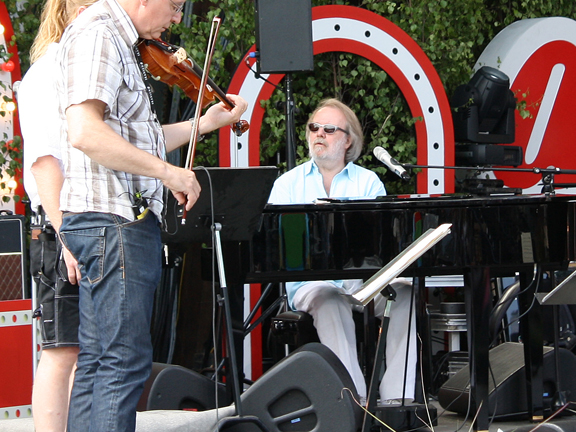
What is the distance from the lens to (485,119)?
18.2ft

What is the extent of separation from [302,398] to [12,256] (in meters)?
1.76

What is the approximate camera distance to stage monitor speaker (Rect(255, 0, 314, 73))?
436 cm

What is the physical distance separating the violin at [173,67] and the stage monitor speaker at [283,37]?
1790mm

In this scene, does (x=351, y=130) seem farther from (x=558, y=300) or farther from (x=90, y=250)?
(x=90, y=250)

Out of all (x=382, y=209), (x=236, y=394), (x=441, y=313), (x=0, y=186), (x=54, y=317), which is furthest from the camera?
(x=441, y=313)

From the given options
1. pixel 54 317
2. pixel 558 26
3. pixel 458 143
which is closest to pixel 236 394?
pixel 54 317

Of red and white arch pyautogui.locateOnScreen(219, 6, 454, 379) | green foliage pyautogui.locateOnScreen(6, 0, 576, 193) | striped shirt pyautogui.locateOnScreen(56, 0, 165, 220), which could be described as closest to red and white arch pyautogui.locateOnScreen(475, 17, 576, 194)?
green foliage pyautogui.locateOnScreen(6, 0, 576, 193)

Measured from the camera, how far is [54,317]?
2223 mm

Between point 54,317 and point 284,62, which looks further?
point 284,62

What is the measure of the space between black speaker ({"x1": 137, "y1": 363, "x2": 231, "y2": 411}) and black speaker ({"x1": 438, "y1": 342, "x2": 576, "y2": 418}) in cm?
125

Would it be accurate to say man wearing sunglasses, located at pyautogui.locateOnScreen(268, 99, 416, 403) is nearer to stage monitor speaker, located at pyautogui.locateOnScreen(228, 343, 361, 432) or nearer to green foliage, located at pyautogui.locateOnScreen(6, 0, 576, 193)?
green foliage, located at pyautogui.locateOnScreen(6, 0, 576, 193)

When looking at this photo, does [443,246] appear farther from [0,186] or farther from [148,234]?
[0,186]

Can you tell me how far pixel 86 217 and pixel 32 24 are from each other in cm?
327

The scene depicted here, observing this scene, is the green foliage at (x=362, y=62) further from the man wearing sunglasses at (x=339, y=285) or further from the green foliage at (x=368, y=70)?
the man wearing sunglasses at (x=339, y=285)
